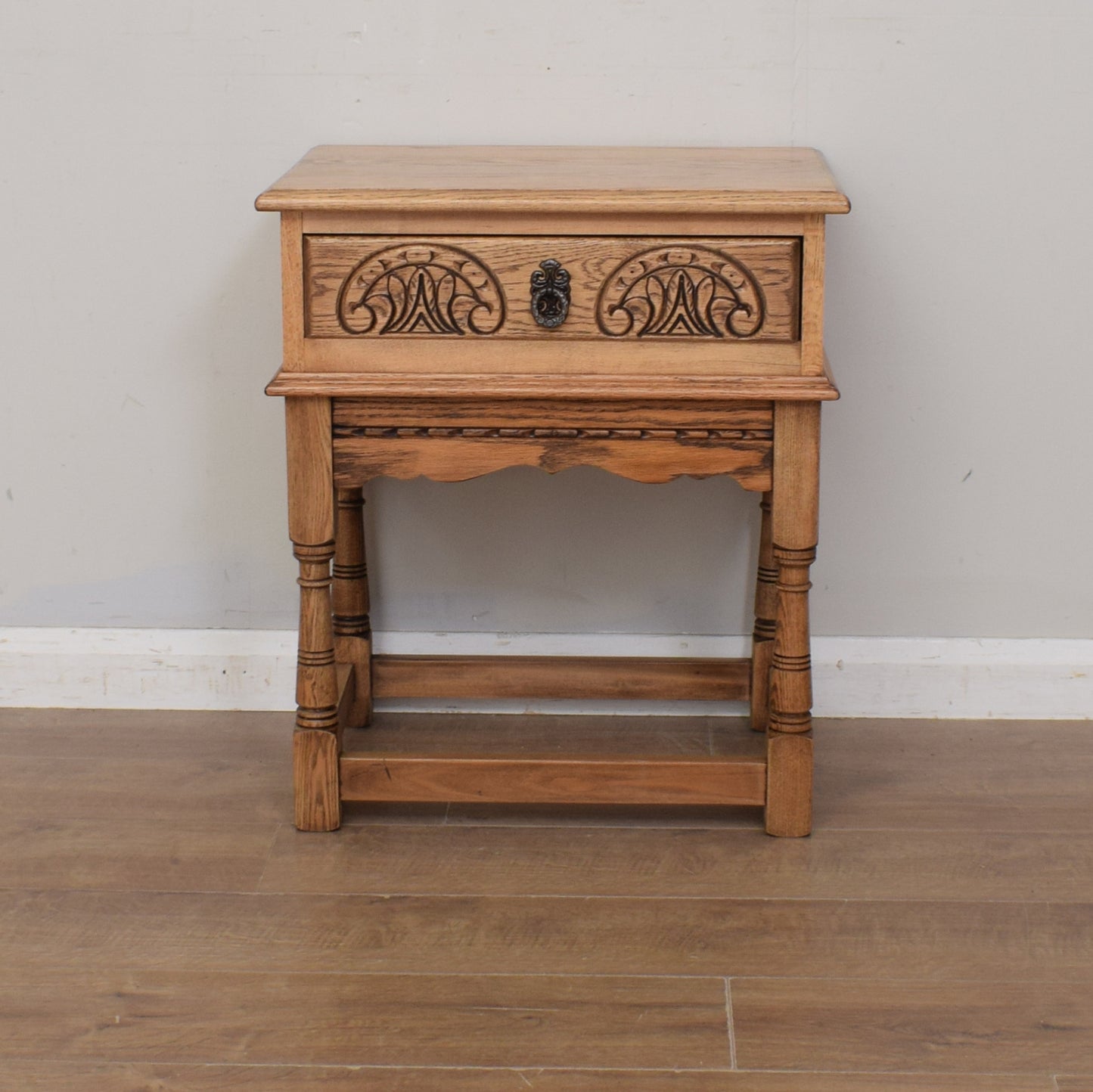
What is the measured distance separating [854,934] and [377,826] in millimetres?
731

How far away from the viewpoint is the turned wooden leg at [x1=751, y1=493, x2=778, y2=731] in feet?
8.15

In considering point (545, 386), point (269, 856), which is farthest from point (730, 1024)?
point (545, 386)

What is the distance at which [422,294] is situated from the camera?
78.4 inches

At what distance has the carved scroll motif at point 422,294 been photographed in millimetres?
1980

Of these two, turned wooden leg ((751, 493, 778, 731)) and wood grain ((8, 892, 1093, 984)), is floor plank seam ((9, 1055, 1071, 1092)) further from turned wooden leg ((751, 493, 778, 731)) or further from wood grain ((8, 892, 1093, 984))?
turned wooden leg ((751, 493, 778, 731))

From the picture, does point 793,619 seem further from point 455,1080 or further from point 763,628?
point 455,1080

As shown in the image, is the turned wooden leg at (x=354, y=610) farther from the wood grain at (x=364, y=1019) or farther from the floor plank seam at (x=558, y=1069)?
the floor plank seam at (x=558, y=1069)

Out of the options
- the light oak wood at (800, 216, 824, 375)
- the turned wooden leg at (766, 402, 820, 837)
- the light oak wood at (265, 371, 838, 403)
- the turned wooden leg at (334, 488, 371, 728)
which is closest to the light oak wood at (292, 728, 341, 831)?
the turned wooden leg at (334, 488, 371, 728)

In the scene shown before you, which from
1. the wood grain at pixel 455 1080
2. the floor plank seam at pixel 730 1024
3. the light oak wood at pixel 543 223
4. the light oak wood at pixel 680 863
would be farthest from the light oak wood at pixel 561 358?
the wood grain at pixel 455 1080

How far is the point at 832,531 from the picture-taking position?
8.41 feet

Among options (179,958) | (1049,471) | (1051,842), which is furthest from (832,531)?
(179,958)

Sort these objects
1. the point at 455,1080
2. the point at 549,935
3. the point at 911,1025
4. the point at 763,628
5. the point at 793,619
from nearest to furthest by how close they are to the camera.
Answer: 1. the point at 455,1080
2. the point at 911,1025
3. the point at 549,935
4. the point at 793,619
5. the point at 763,628

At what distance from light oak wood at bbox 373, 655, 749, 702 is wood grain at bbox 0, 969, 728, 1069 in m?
0.77

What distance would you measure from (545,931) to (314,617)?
1.86 ft
